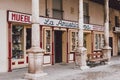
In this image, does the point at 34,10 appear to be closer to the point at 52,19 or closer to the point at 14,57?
the point at 14,57

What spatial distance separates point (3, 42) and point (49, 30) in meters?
4.33

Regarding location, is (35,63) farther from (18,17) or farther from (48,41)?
(48,41)

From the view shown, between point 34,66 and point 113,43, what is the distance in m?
18.1

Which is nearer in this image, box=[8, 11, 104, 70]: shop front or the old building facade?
the old building facade

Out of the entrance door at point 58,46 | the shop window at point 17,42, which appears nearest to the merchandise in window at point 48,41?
the entrance door at point 58,46

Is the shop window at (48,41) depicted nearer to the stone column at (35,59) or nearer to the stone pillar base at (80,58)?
the stone pillar base at (80,58)

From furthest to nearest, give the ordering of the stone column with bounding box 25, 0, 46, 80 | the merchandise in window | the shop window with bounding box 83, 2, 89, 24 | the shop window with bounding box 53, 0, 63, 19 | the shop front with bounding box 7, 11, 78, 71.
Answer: the shop window with bounding box 83, 2, 89, 24, the shop window with bounding box 53, 0, 63, 19, the merchandise in window, the shop front with bounding box 7, 11, 78, 71, the stone column with bounding box 25, 0, 46, 80

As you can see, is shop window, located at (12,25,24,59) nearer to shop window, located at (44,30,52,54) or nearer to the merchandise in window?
shop window, located at (44,30,52,54)

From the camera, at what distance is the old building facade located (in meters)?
14.8

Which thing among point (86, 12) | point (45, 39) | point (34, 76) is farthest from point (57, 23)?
point (34, 76)

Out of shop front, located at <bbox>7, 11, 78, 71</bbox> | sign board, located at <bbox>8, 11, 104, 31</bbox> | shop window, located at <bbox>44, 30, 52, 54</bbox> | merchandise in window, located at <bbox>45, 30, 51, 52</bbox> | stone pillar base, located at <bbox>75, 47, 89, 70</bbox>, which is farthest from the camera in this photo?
merchandise in window, located at <bbox>45, 30, 51, 52</bbox>

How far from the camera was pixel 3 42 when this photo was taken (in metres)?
14.6

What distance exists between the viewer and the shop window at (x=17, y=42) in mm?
15789

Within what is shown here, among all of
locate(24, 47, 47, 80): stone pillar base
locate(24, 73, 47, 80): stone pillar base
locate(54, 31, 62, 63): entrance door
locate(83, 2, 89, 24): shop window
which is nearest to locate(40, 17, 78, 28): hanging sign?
locate(54, 31, 62, 63): entrance door
